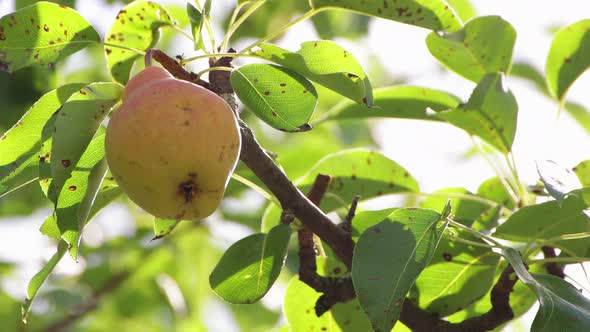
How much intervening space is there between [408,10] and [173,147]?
61 centimetres

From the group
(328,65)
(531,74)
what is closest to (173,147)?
(328,65)

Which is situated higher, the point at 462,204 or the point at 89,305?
the point at 462,204

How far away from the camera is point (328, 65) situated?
1.27 metres

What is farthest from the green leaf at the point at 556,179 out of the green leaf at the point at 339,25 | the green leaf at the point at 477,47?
the green leaf at the point at 339,25

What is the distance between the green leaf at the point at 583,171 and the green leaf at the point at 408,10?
1.19 feet

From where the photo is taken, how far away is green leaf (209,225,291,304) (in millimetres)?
1382

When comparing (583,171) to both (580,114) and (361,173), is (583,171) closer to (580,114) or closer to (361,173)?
(361,173)

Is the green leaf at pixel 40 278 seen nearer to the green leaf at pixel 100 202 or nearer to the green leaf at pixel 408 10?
the green leaf at pixel 100 202

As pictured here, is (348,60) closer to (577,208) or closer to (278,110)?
(278,110)

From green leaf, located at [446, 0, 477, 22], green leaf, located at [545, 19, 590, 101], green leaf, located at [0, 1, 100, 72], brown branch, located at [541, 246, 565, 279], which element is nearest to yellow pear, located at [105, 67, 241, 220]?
green leaf, located at [0, 1, 100, 72]

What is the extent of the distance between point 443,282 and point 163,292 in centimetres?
189

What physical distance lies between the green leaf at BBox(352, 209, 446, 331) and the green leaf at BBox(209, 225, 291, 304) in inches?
9.5

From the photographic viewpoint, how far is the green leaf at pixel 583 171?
4.98 feet

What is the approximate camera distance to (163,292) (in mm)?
3152
